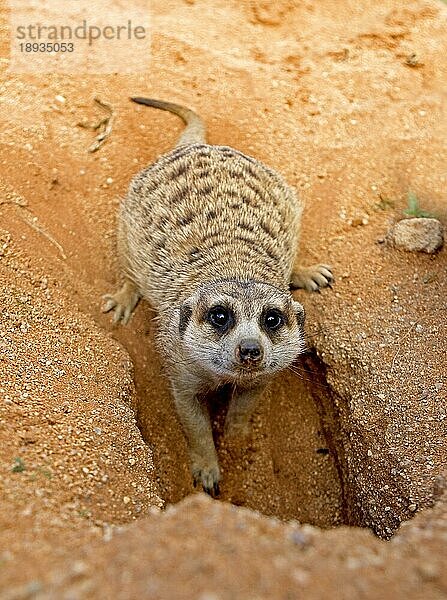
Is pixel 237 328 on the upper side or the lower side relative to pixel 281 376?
upper

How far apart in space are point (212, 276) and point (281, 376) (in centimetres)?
106

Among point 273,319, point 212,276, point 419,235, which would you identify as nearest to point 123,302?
point 212,276

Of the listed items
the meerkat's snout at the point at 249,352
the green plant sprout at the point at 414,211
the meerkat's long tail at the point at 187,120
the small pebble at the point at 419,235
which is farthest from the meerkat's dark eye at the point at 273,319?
the meerkat's long tail at the point at 187,120

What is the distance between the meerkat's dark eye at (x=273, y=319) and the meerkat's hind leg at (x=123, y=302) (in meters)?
1.36

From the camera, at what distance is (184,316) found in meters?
3.32

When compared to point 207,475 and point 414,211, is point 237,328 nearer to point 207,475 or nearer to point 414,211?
point 207,475

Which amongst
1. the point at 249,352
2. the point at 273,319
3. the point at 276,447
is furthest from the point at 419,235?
the point at 249,352

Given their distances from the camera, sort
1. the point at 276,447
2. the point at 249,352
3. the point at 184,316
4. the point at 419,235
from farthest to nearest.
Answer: the point at 419,235 < the point at 276,447 < the point at 184,316 < the point at 249,352

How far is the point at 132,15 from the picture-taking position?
568cm

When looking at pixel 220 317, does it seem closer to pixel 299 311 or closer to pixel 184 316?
pixel 184 316

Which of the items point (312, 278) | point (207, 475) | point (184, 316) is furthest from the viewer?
point (312, 278)

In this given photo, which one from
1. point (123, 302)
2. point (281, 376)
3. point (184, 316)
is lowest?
point (281, 376)

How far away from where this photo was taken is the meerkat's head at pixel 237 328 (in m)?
3.00

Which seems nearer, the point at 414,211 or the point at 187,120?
the point at 414,211
